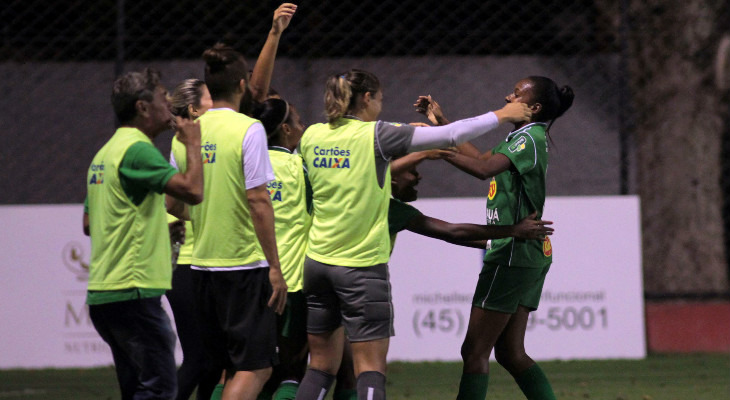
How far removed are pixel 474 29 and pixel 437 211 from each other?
97.9 inches

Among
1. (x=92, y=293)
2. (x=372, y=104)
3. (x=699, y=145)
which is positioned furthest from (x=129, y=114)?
(x=699, y=145)

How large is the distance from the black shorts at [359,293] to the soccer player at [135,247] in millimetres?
773

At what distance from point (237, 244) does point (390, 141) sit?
82 cm

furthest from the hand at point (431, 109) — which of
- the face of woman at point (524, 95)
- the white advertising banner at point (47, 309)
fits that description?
the white advertising banner at point (47, 309)

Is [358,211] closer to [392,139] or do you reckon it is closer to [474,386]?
[392,139]

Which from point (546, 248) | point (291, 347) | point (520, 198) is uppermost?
point (520, 198)

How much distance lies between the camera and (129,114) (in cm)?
450

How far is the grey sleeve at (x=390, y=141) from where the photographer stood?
4.75 m

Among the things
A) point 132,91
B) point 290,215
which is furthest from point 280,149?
point 132,91

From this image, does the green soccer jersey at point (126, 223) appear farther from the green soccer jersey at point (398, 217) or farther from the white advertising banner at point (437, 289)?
the white advertising banner at point (437, 289)

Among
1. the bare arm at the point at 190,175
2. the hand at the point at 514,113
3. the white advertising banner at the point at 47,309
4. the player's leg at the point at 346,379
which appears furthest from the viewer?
the white advertising banner at the point at 47,309

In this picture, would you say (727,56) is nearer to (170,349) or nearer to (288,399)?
(288,399)

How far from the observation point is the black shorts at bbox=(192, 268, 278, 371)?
15.2 feet

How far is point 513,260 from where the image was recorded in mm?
5422
